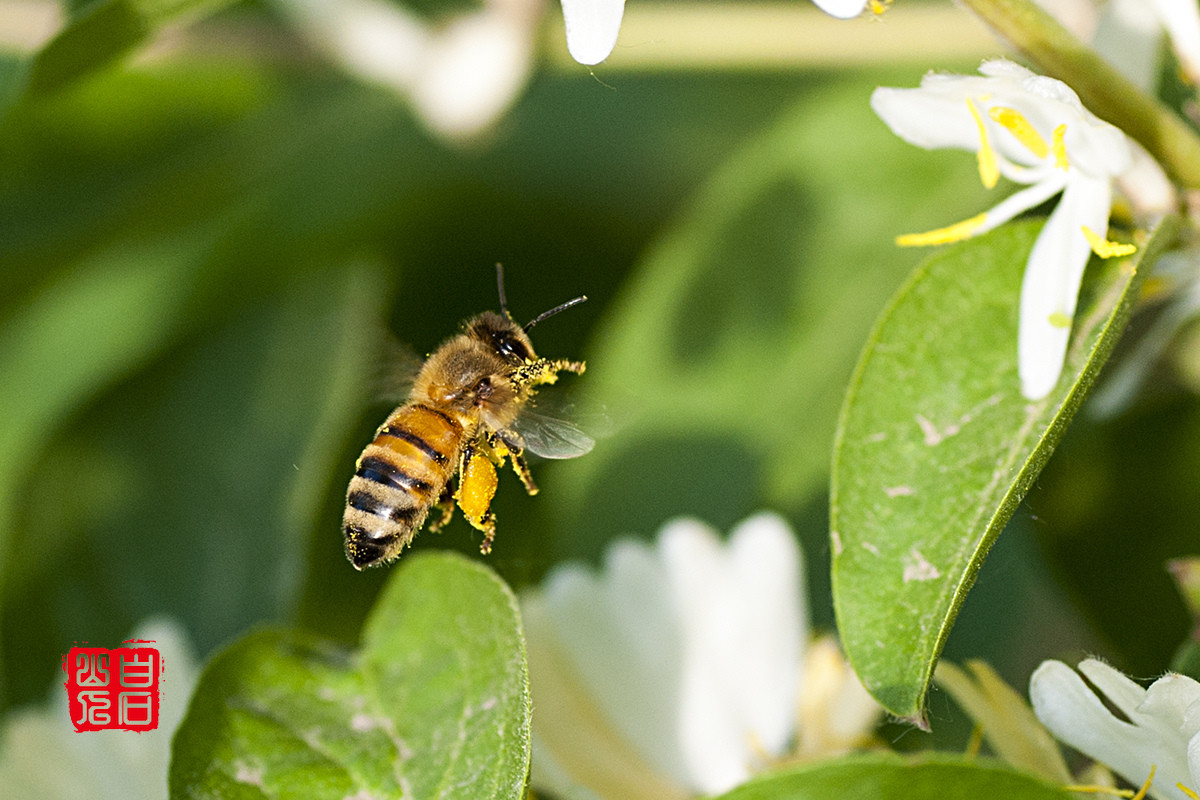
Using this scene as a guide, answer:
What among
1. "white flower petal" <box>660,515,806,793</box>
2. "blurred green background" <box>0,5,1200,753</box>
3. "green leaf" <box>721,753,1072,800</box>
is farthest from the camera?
"blurred green background" <box>0,5,1200,753</box>

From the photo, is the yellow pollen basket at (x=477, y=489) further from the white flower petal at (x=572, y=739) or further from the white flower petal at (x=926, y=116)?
the white flower petal at (x=926, y=116)

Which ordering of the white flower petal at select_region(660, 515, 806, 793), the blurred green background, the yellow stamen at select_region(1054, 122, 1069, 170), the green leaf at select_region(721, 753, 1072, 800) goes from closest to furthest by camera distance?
1. the green leaf at select_region(721, 753, 1072, 800)
2. the yellow stamen at select_region(1054, 122, 1069, 170)
3. the white flower petal at select_region(660, 515, 806, 793)
4. the blurred green background

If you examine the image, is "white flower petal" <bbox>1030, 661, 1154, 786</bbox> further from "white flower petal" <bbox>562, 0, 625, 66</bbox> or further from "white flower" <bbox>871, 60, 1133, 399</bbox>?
"white flower petal" <bbox>562, 0, 625, 66</bbox>

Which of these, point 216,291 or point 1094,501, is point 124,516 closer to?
point 216,291

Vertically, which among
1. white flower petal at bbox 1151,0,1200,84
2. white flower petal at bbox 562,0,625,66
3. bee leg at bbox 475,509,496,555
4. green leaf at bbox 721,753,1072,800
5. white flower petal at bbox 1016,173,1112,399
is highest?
white flower petal at bbox 562,0,625,66

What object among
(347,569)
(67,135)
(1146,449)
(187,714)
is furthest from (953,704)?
(67,135)

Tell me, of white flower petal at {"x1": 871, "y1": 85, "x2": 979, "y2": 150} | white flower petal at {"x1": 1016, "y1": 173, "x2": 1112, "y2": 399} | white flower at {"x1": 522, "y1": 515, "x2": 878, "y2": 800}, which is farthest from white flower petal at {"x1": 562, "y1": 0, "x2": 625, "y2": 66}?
white flower at {"x1": 522, "y1": 515, "x2": 878, "y2": 800}
